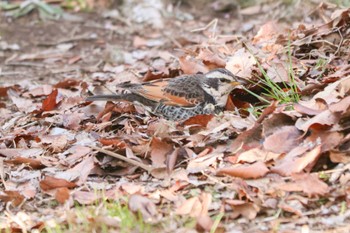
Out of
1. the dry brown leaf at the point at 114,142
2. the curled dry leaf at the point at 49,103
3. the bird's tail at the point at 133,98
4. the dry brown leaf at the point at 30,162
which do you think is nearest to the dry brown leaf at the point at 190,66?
the bird's tail at the point at 133,98

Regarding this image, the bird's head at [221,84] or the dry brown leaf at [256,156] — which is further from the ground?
the dry brown leaf at [256,156]

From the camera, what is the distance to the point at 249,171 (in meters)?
4.70

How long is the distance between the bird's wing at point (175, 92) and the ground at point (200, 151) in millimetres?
186

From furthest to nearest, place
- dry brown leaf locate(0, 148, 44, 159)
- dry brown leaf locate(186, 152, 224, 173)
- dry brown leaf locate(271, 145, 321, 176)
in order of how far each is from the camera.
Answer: dry brown leaf locate(0, 148, 44, 159) → dry brown leaf locate(186, 152, 224, 173) → dry brown leaf locate(271, 145, 321, 176)

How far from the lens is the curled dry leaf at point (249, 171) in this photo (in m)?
4.68

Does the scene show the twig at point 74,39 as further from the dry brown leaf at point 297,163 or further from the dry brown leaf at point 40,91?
the dry brown leaf at point 297,163

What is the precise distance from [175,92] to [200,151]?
4.61 ft

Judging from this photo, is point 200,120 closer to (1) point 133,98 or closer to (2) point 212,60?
(1) point 133,98

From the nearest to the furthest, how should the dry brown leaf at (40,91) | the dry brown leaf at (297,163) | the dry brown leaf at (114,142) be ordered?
the dry brown leaf at (297,163) < the dry brown leaf at (114,142) < the dry brown leaf at (40,91)

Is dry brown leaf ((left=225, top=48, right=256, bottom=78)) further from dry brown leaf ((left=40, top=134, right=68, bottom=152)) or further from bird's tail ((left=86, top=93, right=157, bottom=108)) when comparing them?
dry brown leaf ((left=40, top=134, right=68, bottom=152))

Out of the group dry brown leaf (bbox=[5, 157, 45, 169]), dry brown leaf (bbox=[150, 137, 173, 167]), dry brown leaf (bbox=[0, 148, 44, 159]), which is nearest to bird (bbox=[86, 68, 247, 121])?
dry brown leaf (bbox=[0, 148, 44, 159])

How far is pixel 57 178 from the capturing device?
513cm

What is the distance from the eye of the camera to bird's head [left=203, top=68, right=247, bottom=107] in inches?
253

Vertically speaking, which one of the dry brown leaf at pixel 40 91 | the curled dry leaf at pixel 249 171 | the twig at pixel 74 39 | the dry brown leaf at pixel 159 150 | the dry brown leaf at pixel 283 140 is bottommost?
the twig at pixel 74 39
